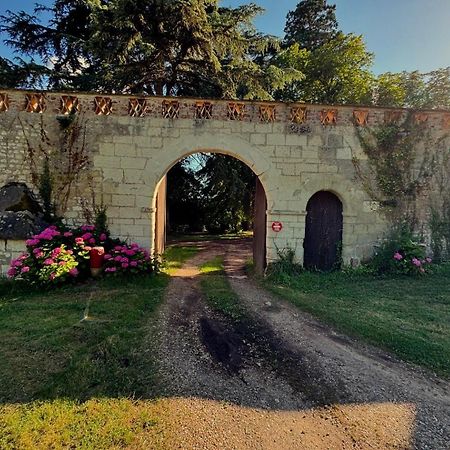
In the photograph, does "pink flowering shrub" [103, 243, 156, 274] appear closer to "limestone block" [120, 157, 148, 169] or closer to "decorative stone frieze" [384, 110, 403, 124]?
"limestone block" [120, 157, 148, 169]

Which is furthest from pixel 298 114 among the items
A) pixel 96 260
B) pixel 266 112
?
pixel 96 260

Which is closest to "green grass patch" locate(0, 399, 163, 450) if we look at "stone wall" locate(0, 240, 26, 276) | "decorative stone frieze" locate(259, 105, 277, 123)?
"stone wall" locate(0, 240, 26, 276)

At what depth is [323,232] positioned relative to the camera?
24.6 feet

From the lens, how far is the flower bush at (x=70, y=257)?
5.88 metres

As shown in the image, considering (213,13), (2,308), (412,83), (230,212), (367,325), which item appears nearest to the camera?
(367,325)

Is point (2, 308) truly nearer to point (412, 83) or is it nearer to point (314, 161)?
point (314, 161)

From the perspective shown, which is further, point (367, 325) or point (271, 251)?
point (271, 251)

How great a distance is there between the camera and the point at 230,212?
56.1 feet

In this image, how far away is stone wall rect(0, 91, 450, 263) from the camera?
6957 millimetres

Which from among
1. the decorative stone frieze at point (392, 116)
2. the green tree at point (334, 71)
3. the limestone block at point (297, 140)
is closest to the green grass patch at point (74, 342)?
the limestone block at point (297, 140)

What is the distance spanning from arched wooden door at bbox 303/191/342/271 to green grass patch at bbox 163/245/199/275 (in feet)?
11.5

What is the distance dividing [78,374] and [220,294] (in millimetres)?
3117

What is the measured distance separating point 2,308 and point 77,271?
1369 millimetres

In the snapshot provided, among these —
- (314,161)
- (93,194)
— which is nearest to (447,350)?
(314,161)
